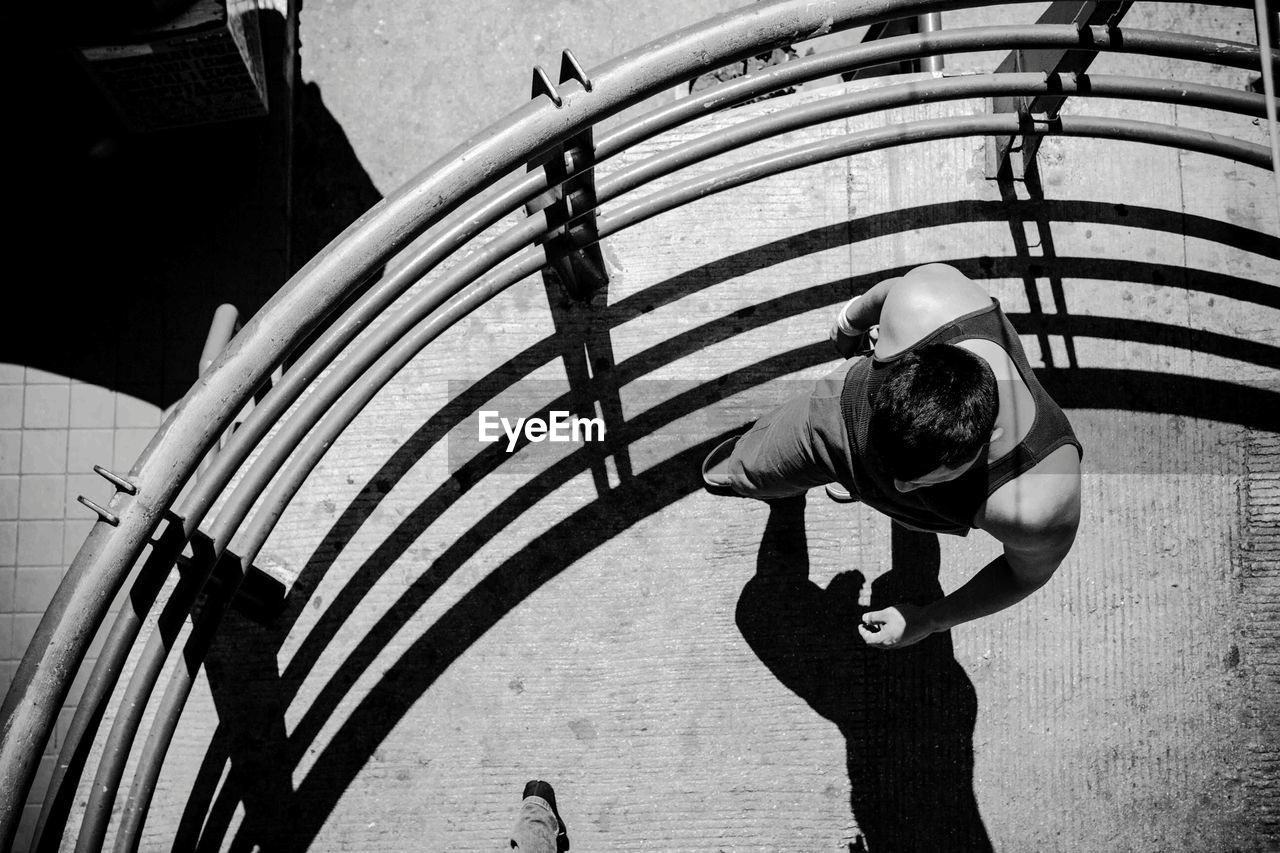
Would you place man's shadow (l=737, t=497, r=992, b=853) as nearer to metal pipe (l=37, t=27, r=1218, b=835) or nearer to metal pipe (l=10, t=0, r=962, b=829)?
metal pipe (l=37, t=27, r=1218, b=835)

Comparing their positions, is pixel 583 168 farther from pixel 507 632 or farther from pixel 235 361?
pixel 507 632

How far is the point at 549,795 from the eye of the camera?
3.66 m

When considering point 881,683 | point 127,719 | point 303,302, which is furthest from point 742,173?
point 127,719

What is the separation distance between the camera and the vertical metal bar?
12.2 ft

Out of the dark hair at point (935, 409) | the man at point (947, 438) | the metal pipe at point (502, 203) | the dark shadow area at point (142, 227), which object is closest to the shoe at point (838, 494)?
the man at point (947, 438)

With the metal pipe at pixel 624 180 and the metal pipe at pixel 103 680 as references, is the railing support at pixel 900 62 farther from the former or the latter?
the metal pipe at pixel 103 680

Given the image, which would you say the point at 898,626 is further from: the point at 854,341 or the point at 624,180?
the point at 624,180

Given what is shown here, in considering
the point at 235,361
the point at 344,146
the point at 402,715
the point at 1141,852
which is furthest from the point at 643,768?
the point at 344,146

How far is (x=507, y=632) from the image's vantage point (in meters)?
3.78

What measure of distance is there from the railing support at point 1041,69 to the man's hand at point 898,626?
196 cm

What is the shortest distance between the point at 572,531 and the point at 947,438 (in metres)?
2.00

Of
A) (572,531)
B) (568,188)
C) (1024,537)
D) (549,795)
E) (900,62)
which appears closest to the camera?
(1024,537)

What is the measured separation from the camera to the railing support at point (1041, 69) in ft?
9.23

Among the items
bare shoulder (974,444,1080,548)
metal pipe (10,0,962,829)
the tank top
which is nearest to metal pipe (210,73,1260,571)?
metal pipe (10,0,962,829)
